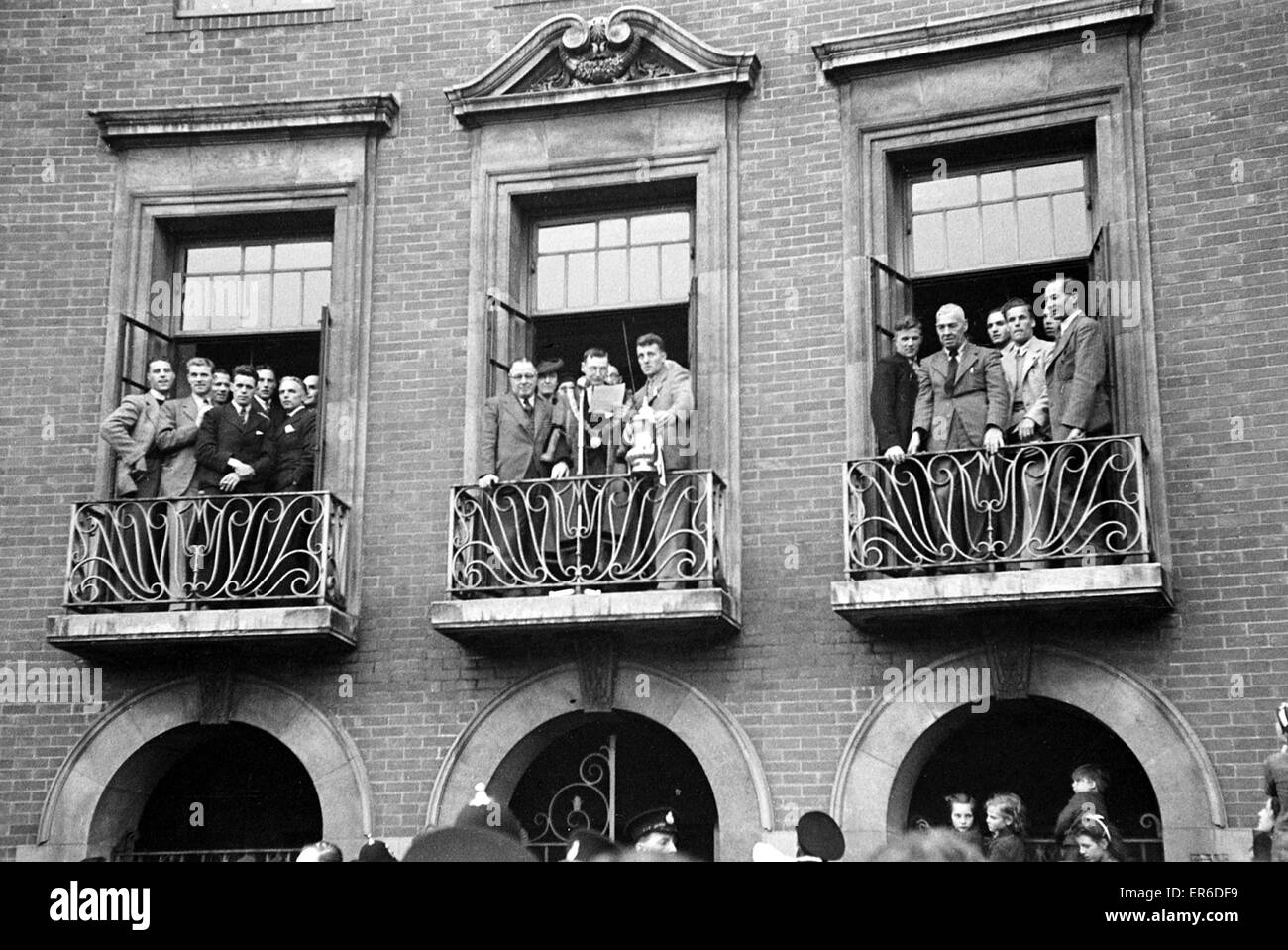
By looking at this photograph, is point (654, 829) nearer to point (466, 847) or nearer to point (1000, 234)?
point (1000, 234)

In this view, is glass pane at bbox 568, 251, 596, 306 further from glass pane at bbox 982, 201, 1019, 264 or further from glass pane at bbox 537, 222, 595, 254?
glass pane at bbox 982, 201, 1019, 264

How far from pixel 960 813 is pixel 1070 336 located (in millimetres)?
3000

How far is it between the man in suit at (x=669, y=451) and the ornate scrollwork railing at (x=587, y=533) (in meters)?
0.01

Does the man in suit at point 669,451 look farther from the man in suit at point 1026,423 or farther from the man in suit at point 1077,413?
the man in suit at point 1077,413

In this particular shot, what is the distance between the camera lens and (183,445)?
1196 centimetres

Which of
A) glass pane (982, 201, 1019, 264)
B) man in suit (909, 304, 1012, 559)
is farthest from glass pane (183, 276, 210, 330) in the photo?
glass pane (982, 201, 1019, 264)

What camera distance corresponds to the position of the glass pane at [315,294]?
497 inches

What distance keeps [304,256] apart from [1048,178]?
5.47 m

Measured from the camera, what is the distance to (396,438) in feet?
39.4

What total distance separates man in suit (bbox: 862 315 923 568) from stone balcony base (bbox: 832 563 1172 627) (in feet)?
1.19

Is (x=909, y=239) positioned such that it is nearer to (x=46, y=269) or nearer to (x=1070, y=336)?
(x=1070, y=336)

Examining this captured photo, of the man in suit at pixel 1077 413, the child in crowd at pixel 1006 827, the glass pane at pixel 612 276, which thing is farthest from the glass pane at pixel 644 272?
the child in crowd at pixel 1006 827

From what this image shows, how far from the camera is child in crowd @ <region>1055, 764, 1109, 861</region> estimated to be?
9.46 m
